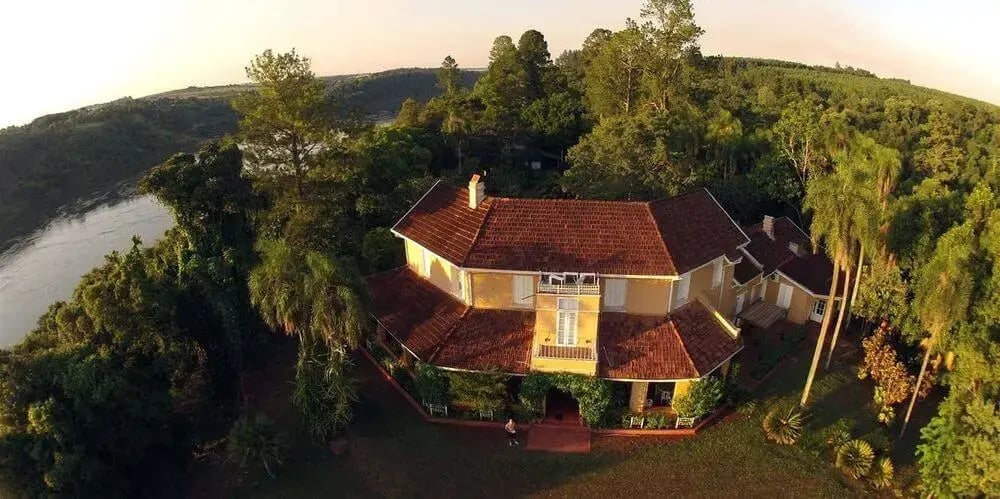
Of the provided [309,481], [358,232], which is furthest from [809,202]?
[358,232]

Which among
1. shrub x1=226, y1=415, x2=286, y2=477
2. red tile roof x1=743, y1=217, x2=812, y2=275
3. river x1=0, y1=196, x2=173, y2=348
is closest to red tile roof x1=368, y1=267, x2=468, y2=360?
shrub x1=226, y1=415, x2=286, y2=477

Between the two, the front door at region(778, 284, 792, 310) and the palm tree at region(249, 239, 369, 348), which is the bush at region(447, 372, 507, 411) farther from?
the front door at region(778, 284, 792, 310)

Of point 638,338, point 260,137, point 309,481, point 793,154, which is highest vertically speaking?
point 260,137

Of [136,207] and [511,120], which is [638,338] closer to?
[511,120]

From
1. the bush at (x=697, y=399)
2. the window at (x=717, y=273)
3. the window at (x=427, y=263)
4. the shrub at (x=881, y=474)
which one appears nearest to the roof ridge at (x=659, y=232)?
the window at (x=717, y=273)

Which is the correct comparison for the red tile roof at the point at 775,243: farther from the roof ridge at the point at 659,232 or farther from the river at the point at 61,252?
the river at the point at 61,252

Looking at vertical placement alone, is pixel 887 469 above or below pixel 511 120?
below

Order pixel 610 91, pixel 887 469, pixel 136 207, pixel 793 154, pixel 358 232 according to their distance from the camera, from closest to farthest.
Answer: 1. pixel 887 469
2. pixel 358 232
3. pixel 793 154
4. pixel 610 91
5. pixel 136 207
